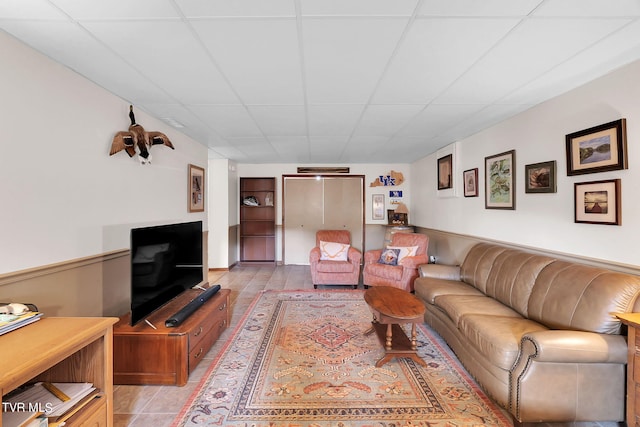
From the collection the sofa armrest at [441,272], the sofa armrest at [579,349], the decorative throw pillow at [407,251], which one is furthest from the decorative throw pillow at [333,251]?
the sofa armrest at [579,349]

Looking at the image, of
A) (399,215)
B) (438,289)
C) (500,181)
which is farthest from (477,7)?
(399,215)

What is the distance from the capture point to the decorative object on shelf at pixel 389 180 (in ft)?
21.1

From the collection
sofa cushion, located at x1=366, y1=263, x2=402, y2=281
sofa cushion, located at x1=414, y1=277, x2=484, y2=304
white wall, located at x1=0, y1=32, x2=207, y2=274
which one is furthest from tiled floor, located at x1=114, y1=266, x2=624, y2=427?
sofa cushion, located at x1=366, y1=263, x2=402, y2=281

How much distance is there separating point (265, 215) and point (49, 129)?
4840mm

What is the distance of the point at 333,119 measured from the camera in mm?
3207

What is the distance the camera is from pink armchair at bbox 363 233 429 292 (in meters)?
4.20

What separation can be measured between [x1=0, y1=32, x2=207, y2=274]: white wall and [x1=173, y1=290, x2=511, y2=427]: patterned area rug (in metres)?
1.46

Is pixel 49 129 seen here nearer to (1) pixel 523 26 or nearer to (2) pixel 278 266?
(1) pixel 523 26

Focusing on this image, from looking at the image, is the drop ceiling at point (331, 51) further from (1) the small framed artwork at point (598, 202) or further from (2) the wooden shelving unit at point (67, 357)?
(2) the wooden shelving unit at point (67, 357)

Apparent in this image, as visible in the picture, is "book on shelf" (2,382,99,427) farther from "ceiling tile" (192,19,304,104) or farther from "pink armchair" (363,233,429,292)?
"pink armchair" (363,233,429,292)

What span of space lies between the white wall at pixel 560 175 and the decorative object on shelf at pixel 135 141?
3.67 meters

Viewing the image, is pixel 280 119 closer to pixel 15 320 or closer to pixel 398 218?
pixel 15 320

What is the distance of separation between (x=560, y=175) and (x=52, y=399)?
3.87m

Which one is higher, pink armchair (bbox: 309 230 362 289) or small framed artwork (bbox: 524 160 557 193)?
small framed artwork (bbox: 524 160 557 193)
